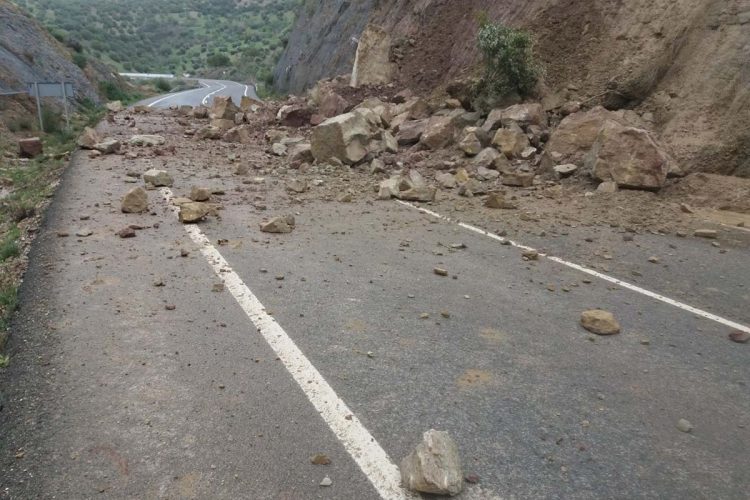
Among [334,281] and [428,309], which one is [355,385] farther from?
[334,281]

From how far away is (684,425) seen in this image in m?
3.25

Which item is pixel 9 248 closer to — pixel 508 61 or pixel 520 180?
pixel 520 180

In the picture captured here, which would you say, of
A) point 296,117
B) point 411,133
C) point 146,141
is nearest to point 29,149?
point 146,141

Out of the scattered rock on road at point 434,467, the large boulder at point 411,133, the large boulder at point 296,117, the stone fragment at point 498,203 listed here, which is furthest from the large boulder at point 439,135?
the scattered rock on road at point 434,467

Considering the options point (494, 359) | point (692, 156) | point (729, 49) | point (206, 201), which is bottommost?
point (206, 201)

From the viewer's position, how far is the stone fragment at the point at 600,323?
14.6 ft

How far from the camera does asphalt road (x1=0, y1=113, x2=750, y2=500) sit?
2.78 m

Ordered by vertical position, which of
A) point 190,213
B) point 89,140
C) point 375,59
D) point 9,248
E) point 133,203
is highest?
point 375,59

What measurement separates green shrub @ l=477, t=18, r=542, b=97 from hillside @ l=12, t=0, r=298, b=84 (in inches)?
2218

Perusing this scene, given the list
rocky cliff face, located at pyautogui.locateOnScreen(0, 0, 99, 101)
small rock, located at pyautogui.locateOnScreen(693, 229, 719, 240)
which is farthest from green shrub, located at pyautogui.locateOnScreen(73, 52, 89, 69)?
small rock, located at pyautogui.locateOnScreen(693, 229, 719, 240)

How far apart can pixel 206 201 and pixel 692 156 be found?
817 centimetres

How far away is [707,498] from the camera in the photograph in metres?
2.66

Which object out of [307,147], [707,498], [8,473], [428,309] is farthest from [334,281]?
[307,147]

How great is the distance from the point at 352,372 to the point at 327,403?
1.34 ft
